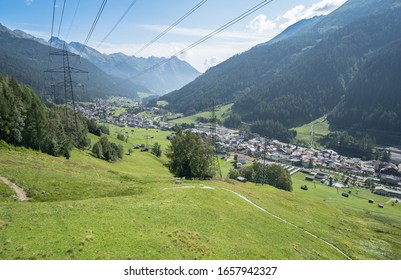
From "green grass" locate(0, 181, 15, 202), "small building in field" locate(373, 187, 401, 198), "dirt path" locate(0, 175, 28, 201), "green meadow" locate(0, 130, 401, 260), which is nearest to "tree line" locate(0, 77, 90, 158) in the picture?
"green meadow" locate(0, 130, 401, 260)

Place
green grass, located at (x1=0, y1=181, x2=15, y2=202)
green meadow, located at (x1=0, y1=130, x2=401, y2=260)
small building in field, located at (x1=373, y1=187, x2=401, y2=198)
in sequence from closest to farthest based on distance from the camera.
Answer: green meadow, located at (x1=0, y1=130, x2=401, y2=260)
green grass, located at (x1=0, y1=181, x2=15, y2=202)
small building in field, located at (x1=373, y1=187, x2=401, y2=198)

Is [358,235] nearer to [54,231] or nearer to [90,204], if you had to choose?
[90,204]

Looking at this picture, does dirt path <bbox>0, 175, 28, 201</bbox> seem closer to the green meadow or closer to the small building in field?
the green meadow

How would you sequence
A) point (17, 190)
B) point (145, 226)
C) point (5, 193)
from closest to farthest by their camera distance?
point (145, 226) < point (5, 193) < point (17, 190)

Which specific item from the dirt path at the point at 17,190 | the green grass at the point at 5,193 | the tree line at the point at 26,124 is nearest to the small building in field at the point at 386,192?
the tree line at the point at 26,124

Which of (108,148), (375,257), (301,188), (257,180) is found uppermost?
(108,148)

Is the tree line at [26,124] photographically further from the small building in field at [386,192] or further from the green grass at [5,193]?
the small building in field at [386,192]

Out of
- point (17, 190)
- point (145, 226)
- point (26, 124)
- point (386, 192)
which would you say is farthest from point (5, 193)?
point (386, 192)

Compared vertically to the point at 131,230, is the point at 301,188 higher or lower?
lower

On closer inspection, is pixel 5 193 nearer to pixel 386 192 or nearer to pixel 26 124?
pixel 26 124

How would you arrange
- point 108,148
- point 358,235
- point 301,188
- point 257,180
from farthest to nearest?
point 301,188 < point 257,180 < point 108,148 < point 358,235
